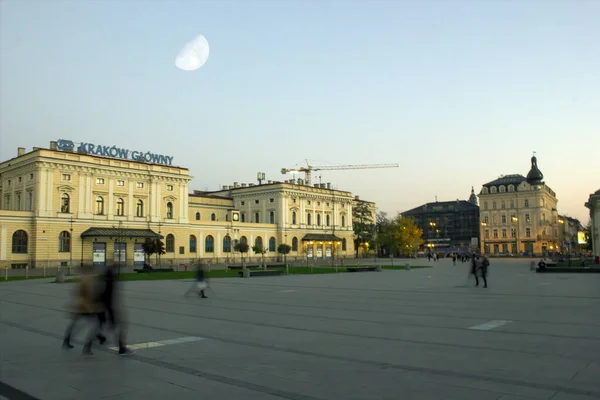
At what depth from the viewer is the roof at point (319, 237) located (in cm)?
10050

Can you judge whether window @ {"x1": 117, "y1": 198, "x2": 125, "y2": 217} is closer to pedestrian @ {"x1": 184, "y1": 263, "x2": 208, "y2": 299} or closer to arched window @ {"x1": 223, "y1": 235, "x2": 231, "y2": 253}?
arched window @ {"x1": 223, "y1": 235, "x2": 231, "y2": 253}

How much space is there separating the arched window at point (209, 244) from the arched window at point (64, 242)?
917 inches

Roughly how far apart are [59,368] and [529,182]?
134872 millimetres

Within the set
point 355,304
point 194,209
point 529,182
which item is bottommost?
point 355,304

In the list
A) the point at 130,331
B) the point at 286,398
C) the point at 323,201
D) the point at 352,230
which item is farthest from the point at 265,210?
the point at 286,398

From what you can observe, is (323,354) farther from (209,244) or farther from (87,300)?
(209,244)

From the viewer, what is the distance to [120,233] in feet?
222

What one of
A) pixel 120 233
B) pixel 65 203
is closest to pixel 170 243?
pixel 120 233

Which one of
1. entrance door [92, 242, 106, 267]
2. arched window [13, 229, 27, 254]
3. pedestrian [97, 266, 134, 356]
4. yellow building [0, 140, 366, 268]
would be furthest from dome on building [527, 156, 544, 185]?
pedestrian [97, 266, 134, 356]

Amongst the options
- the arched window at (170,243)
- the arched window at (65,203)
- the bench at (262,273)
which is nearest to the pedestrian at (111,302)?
the bench at (262,273)

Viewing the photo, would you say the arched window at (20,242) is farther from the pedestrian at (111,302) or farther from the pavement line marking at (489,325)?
the pavement line marking at (489,325)

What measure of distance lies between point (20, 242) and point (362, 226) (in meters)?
73.9

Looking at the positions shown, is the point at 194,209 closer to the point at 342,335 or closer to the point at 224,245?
the point at 224,245

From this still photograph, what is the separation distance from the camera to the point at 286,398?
720 centimetres
